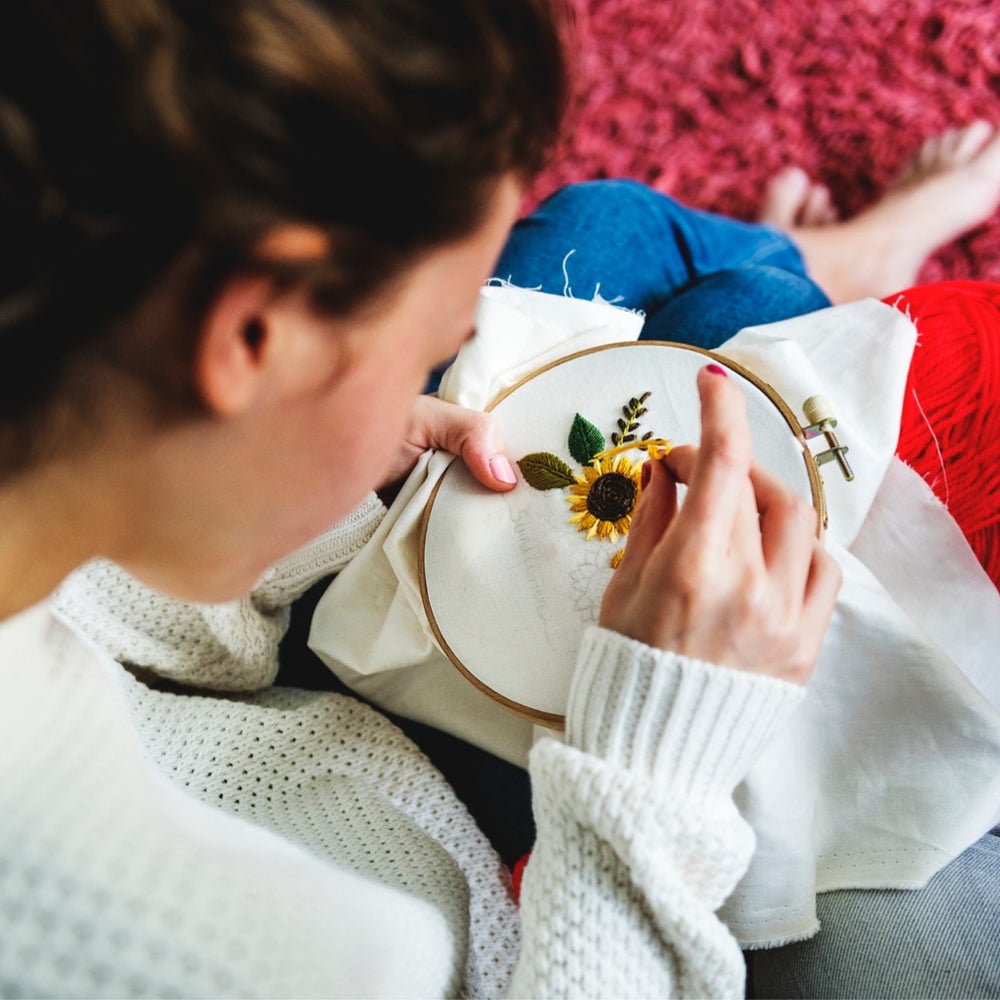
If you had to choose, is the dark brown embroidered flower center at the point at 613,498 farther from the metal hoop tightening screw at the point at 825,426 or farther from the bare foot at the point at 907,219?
the bare foot at the point at 907,219

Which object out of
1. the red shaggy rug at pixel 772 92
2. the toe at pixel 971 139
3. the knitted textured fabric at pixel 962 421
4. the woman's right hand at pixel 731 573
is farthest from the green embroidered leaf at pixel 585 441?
the toe at pixel 971 139

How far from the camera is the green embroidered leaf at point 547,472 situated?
0.54 m

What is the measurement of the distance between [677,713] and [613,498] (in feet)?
0.53

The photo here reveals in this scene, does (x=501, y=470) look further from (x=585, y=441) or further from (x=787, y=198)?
(x=787, y=198)

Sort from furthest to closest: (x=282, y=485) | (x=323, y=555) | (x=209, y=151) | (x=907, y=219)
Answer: (x=907, y=219) → (x=323, y=555) → (x=282, y=485) → (x=209, y=151)

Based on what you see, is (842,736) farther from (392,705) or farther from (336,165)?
(336,165)

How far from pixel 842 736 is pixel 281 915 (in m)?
0.36

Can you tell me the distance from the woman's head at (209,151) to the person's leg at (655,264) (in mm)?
441

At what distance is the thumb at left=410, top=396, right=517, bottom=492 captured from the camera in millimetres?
536

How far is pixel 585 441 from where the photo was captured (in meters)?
0.54

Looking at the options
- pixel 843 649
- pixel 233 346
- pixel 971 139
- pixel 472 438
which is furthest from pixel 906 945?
pixel 971 139

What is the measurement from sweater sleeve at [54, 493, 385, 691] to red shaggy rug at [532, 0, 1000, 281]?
633 mm

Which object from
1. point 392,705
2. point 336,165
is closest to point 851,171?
point 392,705

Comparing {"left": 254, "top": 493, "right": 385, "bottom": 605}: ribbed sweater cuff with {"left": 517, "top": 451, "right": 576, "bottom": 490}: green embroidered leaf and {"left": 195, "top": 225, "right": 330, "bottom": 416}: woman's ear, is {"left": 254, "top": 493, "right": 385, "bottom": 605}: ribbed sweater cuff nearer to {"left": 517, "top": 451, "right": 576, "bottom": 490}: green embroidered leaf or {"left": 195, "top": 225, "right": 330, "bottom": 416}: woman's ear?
{"left": 517, "top": 451, "right": 576, "bottom": 490}: green embroidered leaf
